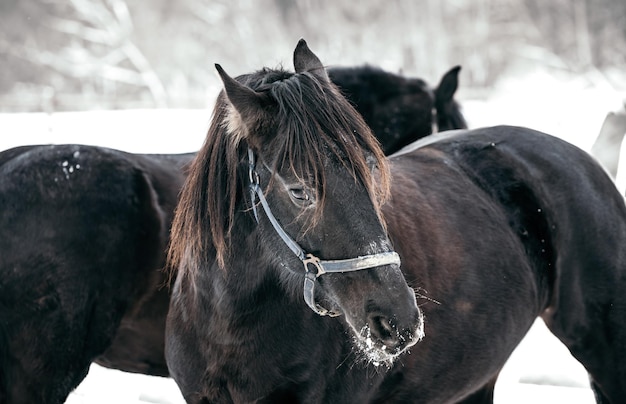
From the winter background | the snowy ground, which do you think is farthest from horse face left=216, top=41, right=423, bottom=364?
the winter background

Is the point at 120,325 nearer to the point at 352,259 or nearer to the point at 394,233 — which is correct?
the point at 394,233

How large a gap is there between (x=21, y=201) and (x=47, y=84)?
2292 centimetres

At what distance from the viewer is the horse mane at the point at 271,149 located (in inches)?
104

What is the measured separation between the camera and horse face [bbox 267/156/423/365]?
2.49 m

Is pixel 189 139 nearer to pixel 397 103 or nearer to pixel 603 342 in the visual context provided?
pixel 397 103

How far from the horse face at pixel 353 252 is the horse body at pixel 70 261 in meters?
1.43

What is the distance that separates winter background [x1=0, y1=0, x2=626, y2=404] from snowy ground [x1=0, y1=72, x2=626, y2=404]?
6454mm

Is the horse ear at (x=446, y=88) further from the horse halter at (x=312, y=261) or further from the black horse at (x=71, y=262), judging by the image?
the horse halter at (x=312, y=261)

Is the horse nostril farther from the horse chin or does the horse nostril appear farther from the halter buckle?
the halter buckle

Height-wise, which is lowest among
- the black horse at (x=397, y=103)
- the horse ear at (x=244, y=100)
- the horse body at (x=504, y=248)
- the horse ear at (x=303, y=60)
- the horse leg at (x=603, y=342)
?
the horse leg at (x=603, y=342)

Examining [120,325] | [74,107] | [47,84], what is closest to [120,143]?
[120,325]

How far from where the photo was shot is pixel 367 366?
9.64 feet

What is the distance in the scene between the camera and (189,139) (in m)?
9.36

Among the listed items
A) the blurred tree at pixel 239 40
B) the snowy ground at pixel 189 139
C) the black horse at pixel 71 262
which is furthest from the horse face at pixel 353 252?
the blurred tree at pixel 239 40
